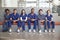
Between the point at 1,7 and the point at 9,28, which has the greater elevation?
the point at 1,7

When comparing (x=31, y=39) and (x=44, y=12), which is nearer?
(x=31, y=39)

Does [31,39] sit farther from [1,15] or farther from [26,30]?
[1,15]

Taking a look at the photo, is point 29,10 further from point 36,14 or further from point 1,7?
point 1,7

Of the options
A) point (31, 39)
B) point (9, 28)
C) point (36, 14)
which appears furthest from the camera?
point (36, 14)

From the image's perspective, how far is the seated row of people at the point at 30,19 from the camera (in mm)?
7372

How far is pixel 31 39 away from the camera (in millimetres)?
5648

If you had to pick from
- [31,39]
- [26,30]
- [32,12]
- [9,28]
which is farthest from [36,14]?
[31,39]

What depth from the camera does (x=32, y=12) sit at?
7.67 meters

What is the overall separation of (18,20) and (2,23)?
0.74 metres

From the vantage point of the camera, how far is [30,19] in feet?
24.7

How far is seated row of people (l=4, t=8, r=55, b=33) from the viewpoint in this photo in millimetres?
7372

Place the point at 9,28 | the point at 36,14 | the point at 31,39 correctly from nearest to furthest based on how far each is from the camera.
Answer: the point at 31,39 → the point at 9,28 → the point at 36,14

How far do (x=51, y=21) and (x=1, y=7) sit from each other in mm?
2317

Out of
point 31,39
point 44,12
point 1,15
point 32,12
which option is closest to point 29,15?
point 32,12
